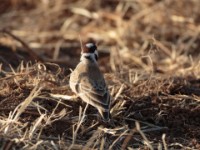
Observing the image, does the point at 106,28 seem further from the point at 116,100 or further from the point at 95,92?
the point at 95,92

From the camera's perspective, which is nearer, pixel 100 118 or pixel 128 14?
pixel 100 118

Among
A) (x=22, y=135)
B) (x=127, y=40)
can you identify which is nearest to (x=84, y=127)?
(x=22, y=135)

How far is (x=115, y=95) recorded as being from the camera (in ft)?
22.9

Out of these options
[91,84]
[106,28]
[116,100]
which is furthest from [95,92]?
[106,28]

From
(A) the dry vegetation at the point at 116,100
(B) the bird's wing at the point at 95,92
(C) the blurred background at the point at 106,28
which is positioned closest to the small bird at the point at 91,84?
(B) the bird's wing at the point at 95,92

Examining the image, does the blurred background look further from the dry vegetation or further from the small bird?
the small bird

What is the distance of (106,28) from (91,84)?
6.45 meters

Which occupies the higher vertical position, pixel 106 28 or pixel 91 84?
pixel 106 28

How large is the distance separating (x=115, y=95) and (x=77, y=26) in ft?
21.2

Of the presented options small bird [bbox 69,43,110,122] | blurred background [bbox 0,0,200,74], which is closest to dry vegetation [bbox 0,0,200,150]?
blurred background [bbox 0,0,200,74]

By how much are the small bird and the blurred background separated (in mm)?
3925

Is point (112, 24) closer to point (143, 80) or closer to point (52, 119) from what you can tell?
point (143, 80)

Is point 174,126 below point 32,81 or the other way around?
below

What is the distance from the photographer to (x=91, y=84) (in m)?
6.50
